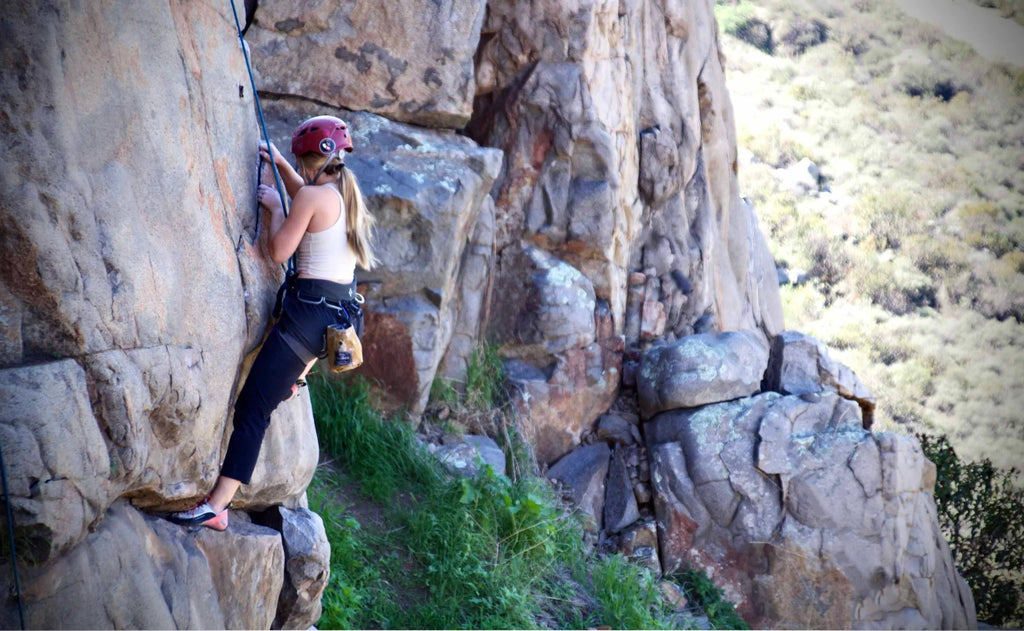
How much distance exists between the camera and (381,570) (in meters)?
6.29

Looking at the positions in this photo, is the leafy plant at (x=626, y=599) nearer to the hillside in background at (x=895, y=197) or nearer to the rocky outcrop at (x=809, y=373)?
the rocky outcrop at (x=809, y=373)

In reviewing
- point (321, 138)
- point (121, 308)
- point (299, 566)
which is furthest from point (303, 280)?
point (299, 566)

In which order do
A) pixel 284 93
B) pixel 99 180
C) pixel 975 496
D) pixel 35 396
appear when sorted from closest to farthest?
pixel 35 396 → pixel 99 180 → pixel 284 93 → pixel 975 496

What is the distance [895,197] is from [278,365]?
20.1 metres

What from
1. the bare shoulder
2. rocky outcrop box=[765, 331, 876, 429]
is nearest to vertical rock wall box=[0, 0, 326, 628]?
the bare shoulder

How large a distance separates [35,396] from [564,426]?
18.8 feet

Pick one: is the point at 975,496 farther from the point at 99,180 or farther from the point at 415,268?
the point at 99,180

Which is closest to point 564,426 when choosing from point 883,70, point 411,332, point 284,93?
point 411,332

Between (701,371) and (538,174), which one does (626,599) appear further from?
(538,174)

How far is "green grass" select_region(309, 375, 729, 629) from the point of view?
6160 millimetres

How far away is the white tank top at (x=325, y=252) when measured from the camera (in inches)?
177

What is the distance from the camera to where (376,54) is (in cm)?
711

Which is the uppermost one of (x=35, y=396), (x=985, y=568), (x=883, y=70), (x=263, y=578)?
(x=883, y=70)

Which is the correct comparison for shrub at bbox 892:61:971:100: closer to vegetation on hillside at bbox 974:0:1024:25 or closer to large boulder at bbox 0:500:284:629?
vegetation on hillside at bbox 974:0:1024:25
